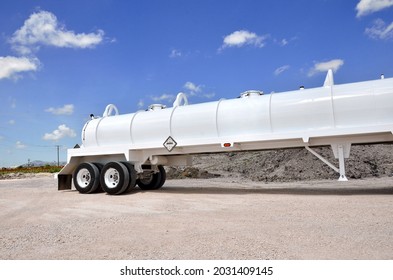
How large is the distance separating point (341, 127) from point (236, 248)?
19.4ft

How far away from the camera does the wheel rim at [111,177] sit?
11.9 meters

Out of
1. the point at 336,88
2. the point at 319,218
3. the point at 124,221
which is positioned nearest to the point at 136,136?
the point at 124,221

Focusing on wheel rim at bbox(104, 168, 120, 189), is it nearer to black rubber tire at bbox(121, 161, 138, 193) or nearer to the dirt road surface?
black rubber tire at bbox(121, 161, 138, 193)

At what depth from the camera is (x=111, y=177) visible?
1208 centimetres

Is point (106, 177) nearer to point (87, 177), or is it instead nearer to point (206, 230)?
point (87, 177)

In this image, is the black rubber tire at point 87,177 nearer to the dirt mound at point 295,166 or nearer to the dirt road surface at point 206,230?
the dirt road surface at point 206,230

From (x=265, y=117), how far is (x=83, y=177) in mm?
7133

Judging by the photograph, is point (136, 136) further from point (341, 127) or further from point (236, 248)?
point (236, 248)

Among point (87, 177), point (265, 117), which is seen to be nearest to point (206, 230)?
point (265, 117)

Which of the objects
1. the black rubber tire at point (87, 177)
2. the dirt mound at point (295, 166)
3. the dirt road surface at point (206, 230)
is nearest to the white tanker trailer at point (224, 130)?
the black rubber tire at point (87, 177)

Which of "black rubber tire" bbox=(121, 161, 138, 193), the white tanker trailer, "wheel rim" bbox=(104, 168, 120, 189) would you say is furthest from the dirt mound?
"wheel rim" bbox=(104, 168, 120, 189)

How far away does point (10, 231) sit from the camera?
20.4 ft

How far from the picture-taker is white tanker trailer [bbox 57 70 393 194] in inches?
356
